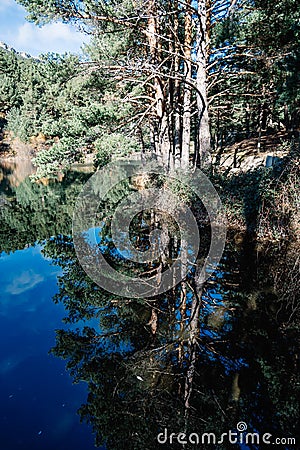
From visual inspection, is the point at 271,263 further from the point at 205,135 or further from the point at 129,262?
the point at 205,135

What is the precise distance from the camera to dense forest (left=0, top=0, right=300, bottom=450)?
351 cm

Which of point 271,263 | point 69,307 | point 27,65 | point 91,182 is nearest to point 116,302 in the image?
point 69,307

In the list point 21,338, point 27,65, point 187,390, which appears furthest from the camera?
point 27,65

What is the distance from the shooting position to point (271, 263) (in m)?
7.11

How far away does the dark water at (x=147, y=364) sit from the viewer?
323 centimetres

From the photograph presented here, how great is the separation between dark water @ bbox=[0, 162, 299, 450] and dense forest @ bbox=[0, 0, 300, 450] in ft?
0.07

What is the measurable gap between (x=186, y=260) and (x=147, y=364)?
150 inches

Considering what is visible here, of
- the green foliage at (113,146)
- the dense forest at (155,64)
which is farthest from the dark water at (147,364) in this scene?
the dense forest at (155,64)

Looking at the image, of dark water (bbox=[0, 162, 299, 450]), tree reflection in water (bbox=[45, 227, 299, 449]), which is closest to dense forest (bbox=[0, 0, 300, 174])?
dark water (bbox=[0, 162, 299, 450])

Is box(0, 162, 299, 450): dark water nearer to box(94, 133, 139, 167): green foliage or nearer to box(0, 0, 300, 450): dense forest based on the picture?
box(0, 0, 300, 450): dense forest

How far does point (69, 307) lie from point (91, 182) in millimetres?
20438

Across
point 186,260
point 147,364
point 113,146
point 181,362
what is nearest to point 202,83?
point 113,146

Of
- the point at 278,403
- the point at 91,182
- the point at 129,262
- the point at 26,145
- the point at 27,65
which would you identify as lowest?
the point at 278,403

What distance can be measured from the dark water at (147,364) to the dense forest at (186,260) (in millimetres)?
21
